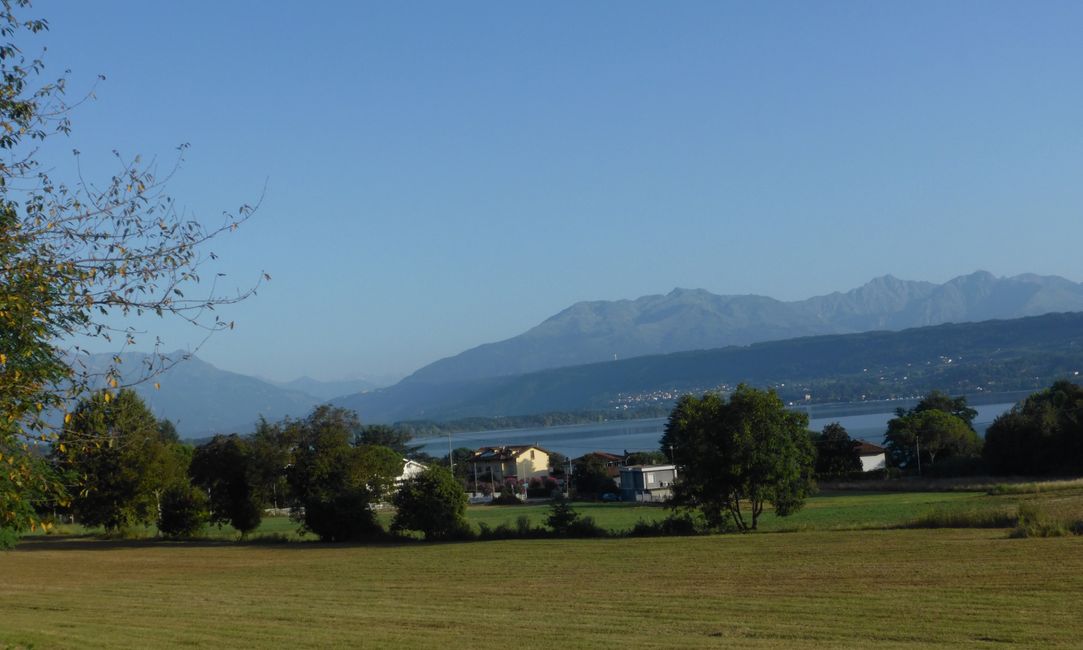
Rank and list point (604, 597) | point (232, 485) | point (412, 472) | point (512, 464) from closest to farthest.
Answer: point (604, 597) < point (412, 472) < point (232, 485) < point (512, 464)

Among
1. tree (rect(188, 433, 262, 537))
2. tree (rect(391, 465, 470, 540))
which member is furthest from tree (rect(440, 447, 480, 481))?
tree (rect(391, 465, 470, 540))

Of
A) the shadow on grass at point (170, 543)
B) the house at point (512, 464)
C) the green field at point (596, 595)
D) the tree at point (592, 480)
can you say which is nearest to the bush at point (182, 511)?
the shadow on grass at point (170, 543)

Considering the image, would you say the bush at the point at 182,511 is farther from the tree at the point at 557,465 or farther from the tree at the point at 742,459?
the tree at the point at 557,465

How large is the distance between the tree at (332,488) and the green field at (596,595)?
802cm

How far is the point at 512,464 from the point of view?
134500 mm

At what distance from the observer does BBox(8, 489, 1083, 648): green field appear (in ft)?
55.5

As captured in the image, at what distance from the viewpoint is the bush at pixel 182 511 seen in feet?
190

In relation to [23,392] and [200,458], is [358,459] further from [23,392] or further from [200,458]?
[23,392]

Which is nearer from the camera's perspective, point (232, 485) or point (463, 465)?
point (232, 485)

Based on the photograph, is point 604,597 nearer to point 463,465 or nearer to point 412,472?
point 412,472

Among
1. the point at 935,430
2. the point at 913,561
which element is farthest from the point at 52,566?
the point at 935,430

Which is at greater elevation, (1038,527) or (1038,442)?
(1038,442)

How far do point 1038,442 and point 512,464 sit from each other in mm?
72609

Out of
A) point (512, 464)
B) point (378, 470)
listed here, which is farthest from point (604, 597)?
point (512, 464)
